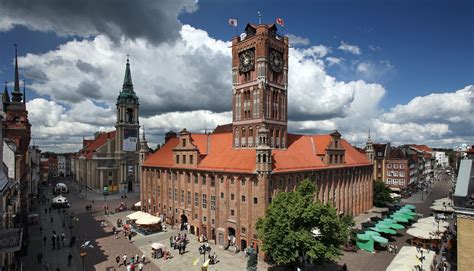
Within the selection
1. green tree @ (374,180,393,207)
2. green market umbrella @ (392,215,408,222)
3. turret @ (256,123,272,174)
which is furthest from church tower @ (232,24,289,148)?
green tree @ (374,180,393,207)

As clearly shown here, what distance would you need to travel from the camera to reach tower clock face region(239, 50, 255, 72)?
48.6 m

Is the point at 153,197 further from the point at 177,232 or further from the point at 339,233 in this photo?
the point at 339,233

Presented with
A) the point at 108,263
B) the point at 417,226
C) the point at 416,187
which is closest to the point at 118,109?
the point at 108,263

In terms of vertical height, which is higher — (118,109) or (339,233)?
(118,109)

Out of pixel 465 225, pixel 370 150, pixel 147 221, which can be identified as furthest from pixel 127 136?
Answer: pixel 465 225

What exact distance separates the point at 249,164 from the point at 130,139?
205ft

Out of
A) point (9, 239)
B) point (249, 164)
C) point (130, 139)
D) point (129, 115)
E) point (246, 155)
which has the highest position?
point (129, 115)

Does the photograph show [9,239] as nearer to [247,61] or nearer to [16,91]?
[247,61]

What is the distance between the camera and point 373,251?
39188 millimetres

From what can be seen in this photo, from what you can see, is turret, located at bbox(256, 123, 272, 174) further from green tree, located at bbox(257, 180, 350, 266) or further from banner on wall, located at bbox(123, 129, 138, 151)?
banner on wall, located at bbox(123, 129, 138, 151)

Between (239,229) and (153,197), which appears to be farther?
(153,197)

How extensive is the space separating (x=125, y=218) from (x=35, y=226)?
15.6 metres

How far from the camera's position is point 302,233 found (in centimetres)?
2716

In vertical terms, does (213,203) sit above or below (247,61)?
below
